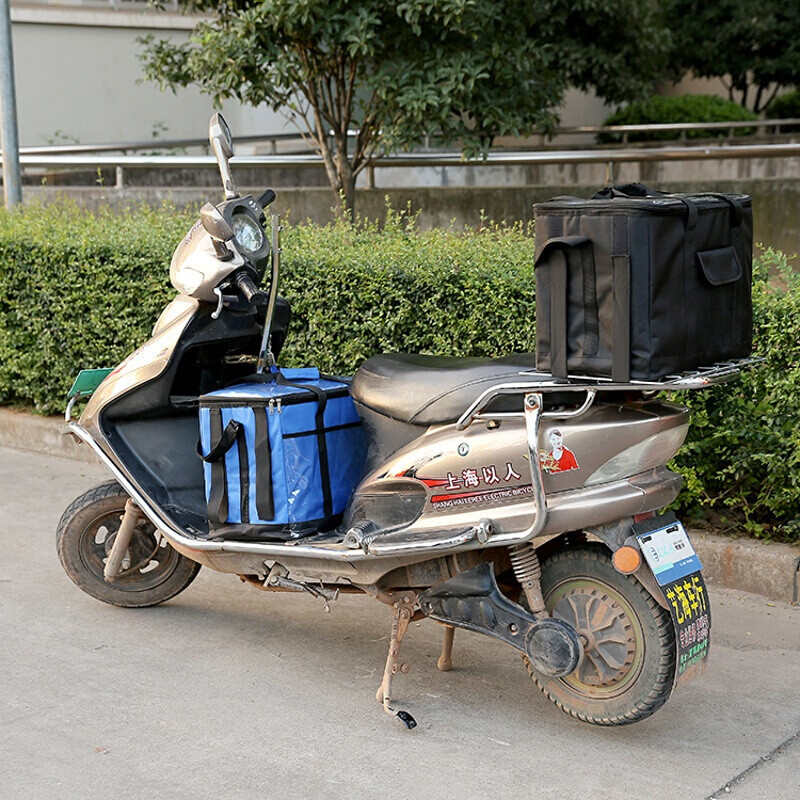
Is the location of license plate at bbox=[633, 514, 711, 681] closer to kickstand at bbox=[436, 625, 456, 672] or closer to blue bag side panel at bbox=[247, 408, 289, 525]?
kickstand at bbox=[436, 625, 456, 672]

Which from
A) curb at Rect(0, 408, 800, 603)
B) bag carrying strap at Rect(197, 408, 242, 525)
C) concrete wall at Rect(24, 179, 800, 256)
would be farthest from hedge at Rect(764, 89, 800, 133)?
bag carrying strap at Rect(197, 408, 242, 525)

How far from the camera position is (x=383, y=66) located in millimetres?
8070

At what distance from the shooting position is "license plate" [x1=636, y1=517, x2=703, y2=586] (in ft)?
11.4

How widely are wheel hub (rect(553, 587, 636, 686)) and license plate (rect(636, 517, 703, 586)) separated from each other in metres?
0.17

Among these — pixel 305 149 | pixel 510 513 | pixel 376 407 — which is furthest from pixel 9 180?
pixel 305 149

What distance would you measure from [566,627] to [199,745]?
1136mm

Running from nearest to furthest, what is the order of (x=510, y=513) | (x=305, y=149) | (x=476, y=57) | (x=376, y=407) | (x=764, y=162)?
(x=510, y=513) < (x=376, y=407) < (x=476, y=57) < (x=764, y=162) < (x=305, y=149)

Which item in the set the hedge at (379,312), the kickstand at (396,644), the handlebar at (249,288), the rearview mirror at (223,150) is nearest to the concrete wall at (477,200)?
the hedge at (379,312)

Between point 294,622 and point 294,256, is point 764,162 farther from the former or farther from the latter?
point 294,622

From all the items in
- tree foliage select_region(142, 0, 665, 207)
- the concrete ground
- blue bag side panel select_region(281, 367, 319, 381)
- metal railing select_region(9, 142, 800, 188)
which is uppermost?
tree foliage select_region(142, 0, 665, 207)

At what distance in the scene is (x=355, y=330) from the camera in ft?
19.4

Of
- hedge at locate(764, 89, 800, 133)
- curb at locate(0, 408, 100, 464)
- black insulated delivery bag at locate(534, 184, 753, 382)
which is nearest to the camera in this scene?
black insulated delivery bag at locate(534, 184, 753, 382)

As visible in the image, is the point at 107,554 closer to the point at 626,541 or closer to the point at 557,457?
the point at 557,457

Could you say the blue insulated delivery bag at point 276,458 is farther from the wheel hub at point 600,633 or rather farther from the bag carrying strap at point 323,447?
the wheel hub at point 600,633
